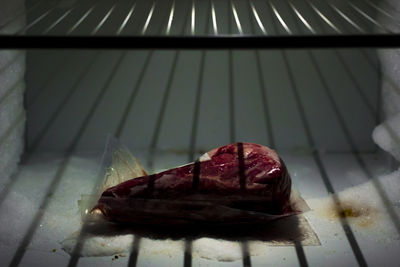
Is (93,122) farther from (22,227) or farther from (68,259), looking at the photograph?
(68,259)

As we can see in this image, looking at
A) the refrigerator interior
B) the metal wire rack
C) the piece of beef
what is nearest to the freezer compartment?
the refrigerator interior

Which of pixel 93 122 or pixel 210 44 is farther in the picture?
pixel 93 122

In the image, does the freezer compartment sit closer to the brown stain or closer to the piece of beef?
the brown stain

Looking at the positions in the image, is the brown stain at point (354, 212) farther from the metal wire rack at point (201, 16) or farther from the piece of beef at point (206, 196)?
the metal wire rack at point (201, 16)

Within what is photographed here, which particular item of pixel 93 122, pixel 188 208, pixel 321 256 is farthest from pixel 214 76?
pixel 321 256

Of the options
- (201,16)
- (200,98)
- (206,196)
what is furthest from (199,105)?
(206,196)

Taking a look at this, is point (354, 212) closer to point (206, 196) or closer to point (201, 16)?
point (206, 196)
